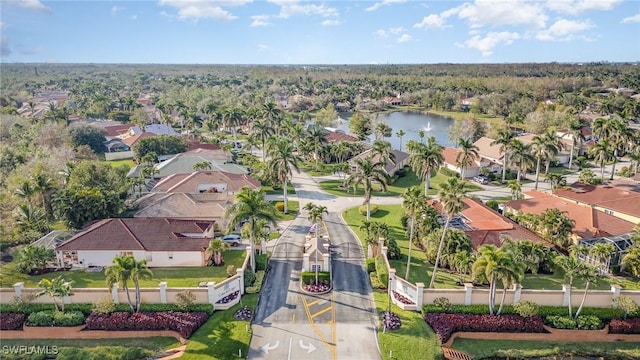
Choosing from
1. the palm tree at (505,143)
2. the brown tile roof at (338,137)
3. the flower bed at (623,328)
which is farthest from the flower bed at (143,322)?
the brown tile roof at (338,137)

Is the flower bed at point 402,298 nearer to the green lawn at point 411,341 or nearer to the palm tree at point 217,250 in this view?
the green lawn at point 411,341

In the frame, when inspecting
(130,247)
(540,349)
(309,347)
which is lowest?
(540,349)

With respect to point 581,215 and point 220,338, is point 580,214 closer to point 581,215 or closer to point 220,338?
point 581,215

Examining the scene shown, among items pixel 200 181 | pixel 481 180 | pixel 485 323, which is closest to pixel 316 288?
pixel 485 323

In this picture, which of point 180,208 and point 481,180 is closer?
point 180,208

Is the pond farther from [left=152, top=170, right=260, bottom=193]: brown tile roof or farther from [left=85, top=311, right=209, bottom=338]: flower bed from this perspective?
[left=85, top=311, right=209, bottom=338]: flower bed
